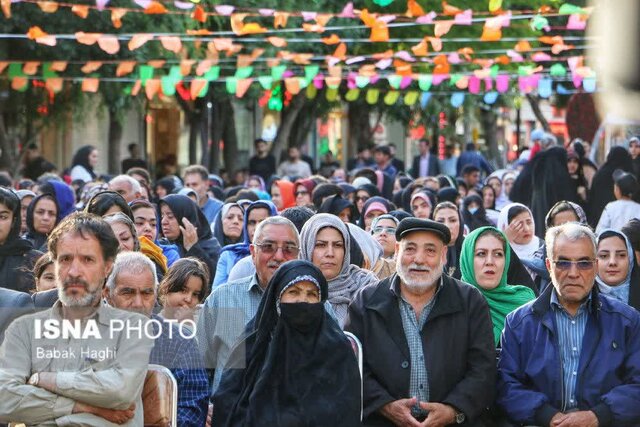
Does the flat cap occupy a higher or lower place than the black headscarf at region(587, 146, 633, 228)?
lower

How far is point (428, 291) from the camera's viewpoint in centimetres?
658

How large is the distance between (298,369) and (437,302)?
0.97 m

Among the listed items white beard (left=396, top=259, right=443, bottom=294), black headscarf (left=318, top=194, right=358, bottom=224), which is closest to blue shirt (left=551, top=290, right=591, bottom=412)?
white beard (left=396, top=259, right=443, bottom=294)

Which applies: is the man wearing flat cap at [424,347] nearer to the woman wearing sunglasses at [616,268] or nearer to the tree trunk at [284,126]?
the woman wearing sunglasses at [616,268]

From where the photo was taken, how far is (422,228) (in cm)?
662

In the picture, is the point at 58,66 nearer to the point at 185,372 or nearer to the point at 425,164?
the point at 425,164

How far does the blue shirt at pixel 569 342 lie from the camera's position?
645cm

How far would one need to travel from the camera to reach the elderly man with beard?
521cm

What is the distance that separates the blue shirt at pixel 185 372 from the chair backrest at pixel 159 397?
1.14 ft

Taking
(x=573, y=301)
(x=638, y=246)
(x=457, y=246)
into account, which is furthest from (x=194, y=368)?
(x=457, y=246)

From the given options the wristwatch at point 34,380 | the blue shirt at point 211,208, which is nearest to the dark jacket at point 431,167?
the blue shirt at point 211,208

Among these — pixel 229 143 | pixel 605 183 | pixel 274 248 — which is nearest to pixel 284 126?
pixel 229 143

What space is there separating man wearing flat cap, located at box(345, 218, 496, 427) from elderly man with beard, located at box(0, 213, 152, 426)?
4.44ft

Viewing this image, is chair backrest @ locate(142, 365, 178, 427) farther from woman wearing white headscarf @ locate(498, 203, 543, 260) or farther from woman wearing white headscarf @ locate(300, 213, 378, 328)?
woman wearing white headscarf @ locate(498, 203, 543, 260)
